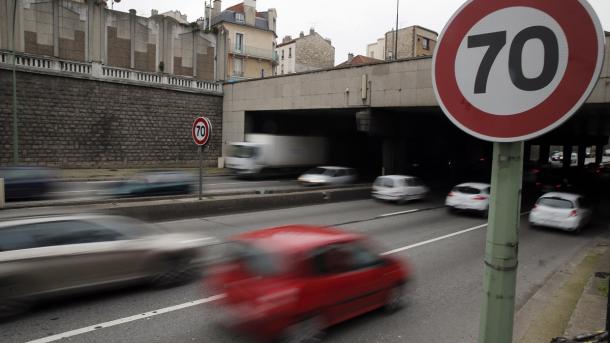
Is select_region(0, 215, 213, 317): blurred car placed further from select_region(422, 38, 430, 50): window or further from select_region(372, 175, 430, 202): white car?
select_region(422, 38, 430, 50): window

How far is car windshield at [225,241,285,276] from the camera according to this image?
569 centimetres

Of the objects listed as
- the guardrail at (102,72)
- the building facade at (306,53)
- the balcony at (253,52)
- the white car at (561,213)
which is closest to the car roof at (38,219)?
the white car at (561,213)

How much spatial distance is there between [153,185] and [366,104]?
Result: 41.9 ft

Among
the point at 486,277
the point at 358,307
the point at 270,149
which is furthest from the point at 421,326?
the point at 270,149

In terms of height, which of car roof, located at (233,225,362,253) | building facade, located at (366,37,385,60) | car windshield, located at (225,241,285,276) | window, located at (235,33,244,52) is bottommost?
car windshield, located at (225,241,285,276)

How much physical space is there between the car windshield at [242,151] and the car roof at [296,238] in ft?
79.2

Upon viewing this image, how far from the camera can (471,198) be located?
59.5 ft

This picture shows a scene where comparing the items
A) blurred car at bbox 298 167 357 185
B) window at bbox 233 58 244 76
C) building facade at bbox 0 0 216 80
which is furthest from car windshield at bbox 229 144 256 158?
window at bbox 233 58 244 76

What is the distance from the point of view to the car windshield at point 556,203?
15.7 meters

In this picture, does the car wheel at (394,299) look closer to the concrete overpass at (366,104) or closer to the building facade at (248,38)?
the concrete overpass at (366,104)

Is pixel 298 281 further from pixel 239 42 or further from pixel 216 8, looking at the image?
pixel 216 8

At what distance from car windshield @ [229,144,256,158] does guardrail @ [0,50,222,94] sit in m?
7.38

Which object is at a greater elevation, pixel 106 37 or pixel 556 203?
pixel 106 37

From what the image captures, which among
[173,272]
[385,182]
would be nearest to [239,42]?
[385,182]
